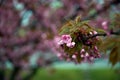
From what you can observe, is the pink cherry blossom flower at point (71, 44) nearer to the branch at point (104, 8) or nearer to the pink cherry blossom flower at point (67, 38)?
the pink cherry blossom flower at point (67, 38)

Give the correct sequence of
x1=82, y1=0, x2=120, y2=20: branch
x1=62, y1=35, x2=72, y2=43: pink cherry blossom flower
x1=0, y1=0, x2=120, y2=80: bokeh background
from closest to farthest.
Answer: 1. x1=62, y1=35, x2=72, y2=43: pink cherry blossom flower
2. x1=82, y1=0, x2=120, y2=20: branch
3. x1=0, y1=0, x2=120, y2=80: bokeh background

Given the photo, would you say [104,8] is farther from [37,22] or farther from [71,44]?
Answer: [71,44]

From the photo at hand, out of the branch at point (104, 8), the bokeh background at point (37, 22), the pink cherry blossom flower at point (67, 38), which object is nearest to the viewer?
the pink cherry blossom flower at point (67, 38)

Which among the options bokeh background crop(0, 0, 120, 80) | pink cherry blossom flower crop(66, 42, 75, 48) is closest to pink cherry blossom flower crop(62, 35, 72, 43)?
pink cherry blossom flower crop(66, 42, 75, 48)

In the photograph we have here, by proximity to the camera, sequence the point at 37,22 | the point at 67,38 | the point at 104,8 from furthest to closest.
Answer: the point at 37,22 < the point at 104,8 < the point at 67,38

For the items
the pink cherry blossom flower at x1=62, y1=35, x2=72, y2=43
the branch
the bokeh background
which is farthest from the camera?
the bokeh background

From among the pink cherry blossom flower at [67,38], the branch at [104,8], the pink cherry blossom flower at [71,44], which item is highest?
the branch at [104,8]

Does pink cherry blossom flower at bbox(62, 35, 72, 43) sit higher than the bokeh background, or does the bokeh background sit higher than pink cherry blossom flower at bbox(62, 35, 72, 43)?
the bokeh background

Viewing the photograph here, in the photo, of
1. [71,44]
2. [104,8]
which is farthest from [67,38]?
[104,8]

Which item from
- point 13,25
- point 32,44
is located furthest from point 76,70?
point 13,25

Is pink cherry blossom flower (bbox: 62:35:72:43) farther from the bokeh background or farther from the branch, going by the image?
the branch

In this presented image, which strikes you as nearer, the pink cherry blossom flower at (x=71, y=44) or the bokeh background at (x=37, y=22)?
the pink cherry blossom flower at (x=71, y=44)

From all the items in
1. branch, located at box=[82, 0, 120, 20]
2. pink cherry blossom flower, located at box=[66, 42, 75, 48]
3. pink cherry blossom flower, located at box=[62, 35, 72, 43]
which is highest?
branch, located at box=[82, 0, 120, 20]

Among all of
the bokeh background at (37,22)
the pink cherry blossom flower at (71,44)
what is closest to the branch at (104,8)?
the bokeh background at (37,22)
